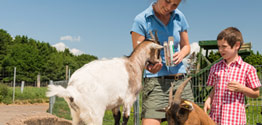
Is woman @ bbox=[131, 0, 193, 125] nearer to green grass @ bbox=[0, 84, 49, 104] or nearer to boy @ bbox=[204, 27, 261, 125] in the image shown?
boy @ bbox=[204, 27, 261, 125]

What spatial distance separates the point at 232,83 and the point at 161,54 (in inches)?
31.3

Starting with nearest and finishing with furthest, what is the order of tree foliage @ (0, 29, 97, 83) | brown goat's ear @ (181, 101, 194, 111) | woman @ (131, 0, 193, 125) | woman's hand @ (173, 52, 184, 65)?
brown goat's ear @ (181, 101, 194, 111)
woman's hand @ (173, 52, 184, 65)
woman @ (131, 0, 193, 125)
tree foliage @ (0, 29, 97, 83)

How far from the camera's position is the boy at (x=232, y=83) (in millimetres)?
2738

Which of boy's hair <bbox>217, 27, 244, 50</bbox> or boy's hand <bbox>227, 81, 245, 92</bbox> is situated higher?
boy's hair <bbox>217, 27, 244, 50</bbox>

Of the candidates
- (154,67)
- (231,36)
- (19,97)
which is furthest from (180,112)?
(19,97)

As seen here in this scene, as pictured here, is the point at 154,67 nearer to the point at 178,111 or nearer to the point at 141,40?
the point at 141,40

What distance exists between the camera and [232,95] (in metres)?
2.82

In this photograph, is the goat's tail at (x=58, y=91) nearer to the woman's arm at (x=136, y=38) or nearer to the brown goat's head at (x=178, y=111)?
the brown goat's head at (x=178, y=111)

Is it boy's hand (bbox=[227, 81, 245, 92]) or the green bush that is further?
the green bush

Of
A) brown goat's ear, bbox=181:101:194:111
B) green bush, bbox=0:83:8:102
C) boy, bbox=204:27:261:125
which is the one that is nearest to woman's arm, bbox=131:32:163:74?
brown goat's ear, bbox=181:101:194:111

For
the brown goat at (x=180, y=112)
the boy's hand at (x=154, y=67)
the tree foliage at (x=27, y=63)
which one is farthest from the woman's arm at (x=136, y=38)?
the tree foliage at (x=27, y=63)

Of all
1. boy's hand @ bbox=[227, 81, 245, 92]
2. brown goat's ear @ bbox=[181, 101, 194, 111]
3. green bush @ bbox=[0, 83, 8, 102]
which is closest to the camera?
brown goat's ear @ bbox=[181, 101, 194, 111]

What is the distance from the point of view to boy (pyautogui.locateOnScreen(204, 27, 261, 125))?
2.74 m

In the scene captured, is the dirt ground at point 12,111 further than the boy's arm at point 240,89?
Yes
